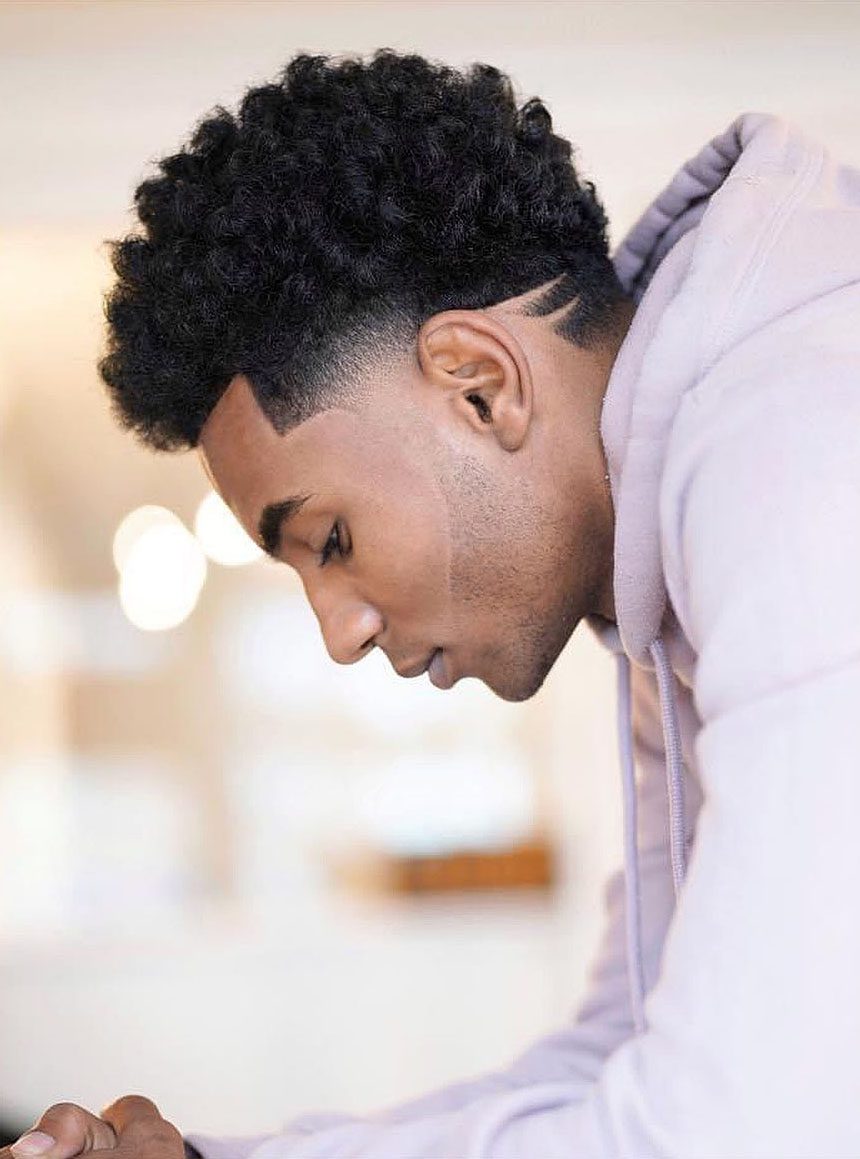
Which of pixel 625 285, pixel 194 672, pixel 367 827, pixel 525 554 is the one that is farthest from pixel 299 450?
pixel 194 672

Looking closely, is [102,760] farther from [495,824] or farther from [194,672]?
[495,824]

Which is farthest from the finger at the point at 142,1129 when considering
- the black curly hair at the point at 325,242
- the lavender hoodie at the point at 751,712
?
the black curly hair at the point at 325,242

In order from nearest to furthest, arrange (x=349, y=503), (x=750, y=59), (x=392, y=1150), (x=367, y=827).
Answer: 1. (x=392, y=1150)
2. (x=349, y=503)
3. (x=750, y=59)
4. (x=367, y=827)

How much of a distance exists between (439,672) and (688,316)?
1.44 feet

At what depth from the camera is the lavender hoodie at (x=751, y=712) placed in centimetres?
68

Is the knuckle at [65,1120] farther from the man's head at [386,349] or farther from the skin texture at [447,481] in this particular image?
the man's head at [386,349]

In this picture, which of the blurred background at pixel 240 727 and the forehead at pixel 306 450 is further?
the blurred background at pixel 240 727

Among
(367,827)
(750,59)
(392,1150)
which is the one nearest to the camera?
(392,1150)

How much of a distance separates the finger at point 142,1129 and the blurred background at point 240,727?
2.78ft

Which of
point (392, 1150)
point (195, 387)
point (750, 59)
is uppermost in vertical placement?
point (750, 59)

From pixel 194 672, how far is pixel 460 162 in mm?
4389

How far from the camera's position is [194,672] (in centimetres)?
536

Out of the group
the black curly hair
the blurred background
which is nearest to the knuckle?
the black curly hair

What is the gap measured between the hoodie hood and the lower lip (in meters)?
0.18
